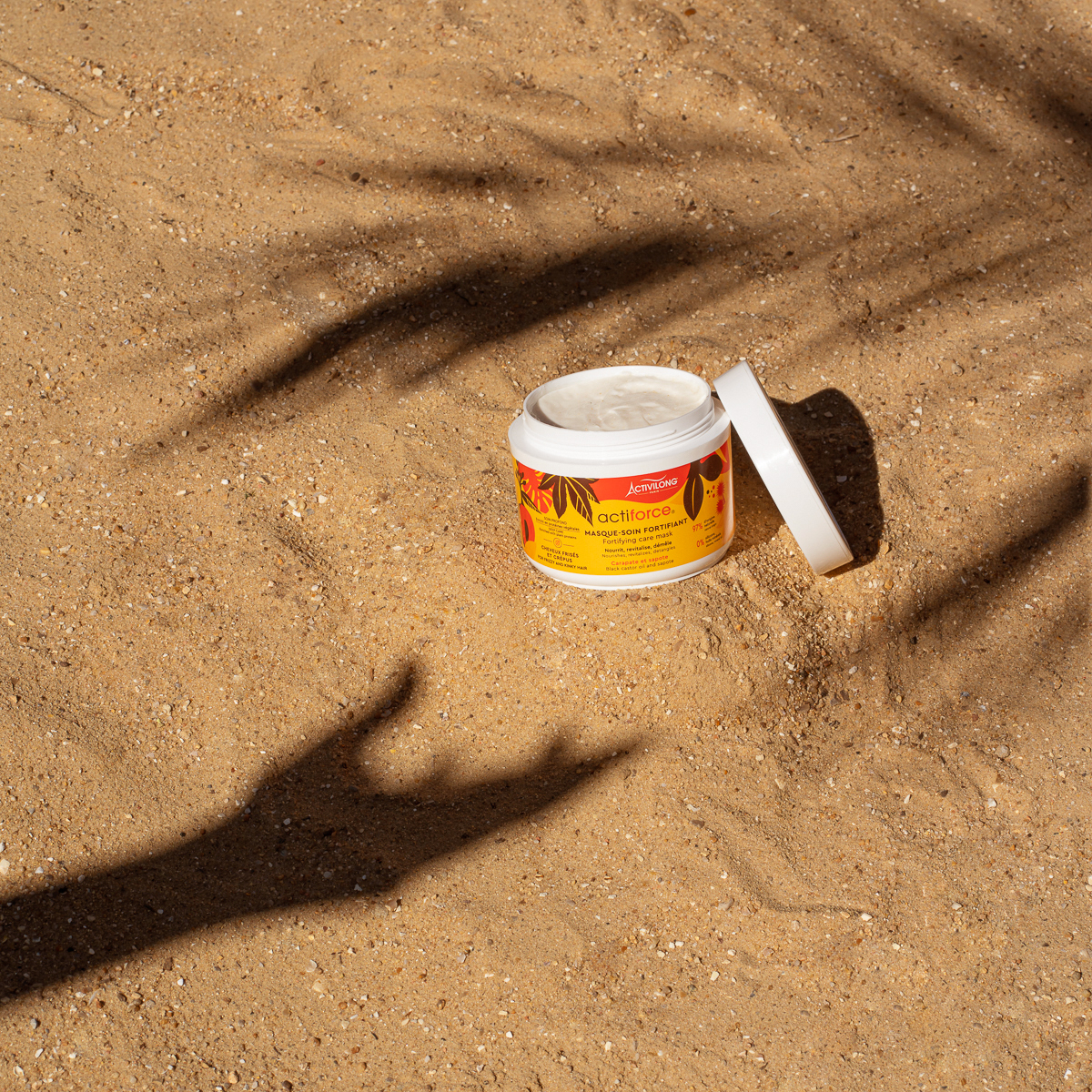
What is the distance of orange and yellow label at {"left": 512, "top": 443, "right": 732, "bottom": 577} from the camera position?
194 centimetres

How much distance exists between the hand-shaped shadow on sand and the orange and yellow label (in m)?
0.39

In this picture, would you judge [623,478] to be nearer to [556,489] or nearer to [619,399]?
[556,489]

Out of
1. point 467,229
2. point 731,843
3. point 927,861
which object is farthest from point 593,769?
point 467,229

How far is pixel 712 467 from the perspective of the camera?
6.55 ft

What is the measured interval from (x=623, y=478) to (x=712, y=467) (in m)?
0.19

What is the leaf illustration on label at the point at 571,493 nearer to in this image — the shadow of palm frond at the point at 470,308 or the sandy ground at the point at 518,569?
the sandy ground at the point at 518,569

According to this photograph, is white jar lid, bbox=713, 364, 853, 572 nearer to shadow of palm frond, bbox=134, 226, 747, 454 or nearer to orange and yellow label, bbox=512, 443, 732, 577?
orange and yellow label, bbox=512, 443, 732, 577

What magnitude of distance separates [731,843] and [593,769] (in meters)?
0.31

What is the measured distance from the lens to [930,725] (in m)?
2.11

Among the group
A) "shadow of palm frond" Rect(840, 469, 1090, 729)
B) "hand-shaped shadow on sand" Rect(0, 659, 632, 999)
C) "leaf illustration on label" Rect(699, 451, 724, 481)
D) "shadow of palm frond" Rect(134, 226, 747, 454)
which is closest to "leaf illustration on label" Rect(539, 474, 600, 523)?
"leaf illustration on label" Rect(699, 451, 724, 481)

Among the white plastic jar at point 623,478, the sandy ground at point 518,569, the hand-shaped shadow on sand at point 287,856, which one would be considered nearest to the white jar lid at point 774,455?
the white plastic jar at point 623,478

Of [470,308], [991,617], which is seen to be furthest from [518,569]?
[991,617]

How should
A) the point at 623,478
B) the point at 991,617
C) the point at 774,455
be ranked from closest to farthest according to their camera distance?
the point at 623,478
the point at 774,455
the point at 991,617

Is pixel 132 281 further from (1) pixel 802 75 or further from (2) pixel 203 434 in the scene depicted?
(1) pixel 802 75
